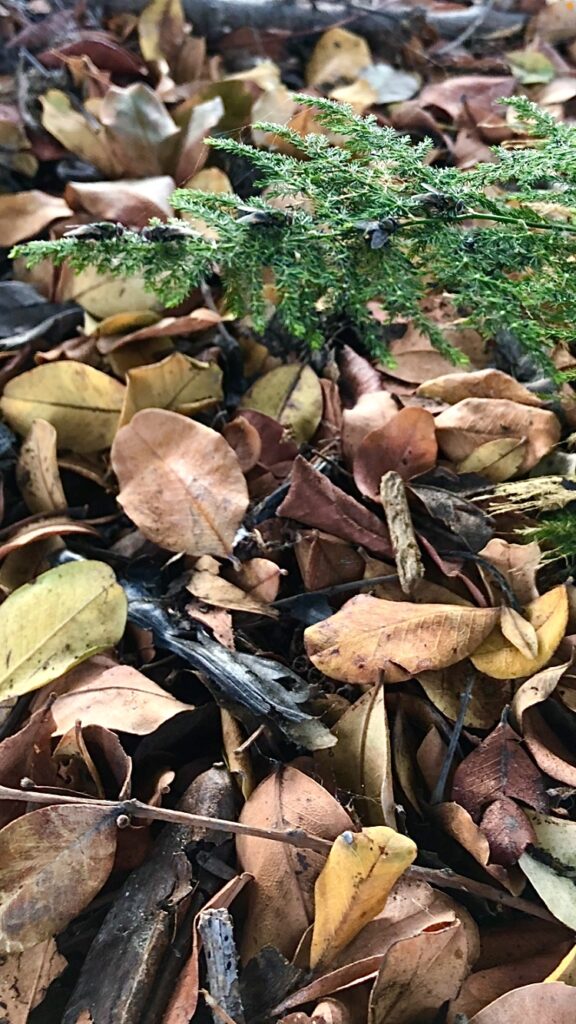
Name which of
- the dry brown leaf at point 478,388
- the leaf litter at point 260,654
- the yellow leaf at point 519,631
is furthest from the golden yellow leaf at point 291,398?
the yellow leaf at point 519,631

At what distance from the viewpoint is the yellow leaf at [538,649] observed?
2.69ft

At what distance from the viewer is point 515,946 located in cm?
72

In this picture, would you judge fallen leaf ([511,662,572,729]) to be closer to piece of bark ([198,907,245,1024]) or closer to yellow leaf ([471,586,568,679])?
yellow leaf ([471,586,568,679])

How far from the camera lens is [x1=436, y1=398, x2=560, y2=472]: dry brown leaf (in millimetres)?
996

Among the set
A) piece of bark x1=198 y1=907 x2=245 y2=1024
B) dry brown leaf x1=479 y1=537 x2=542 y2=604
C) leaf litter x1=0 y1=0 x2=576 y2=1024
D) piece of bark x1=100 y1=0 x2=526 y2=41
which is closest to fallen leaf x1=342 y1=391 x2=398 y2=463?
leaf litter x1=0 y1=0 x2=576 y2=1024

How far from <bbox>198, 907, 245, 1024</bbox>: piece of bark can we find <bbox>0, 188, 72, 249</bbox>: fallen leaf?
101 cm

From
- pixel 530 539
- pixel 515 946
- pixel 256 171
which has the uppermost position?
pixel 256 171

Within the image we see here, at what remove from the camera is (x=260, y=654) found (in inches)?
34.3

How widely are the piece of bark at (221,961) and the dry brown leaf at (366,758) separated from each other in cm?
16

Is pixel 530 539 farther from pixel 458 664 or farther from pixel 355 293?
pixel 355 293

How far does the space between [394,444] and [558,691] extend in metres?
0.33

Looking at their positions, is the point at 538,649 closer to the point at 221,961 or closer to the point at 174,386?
the point at 221,961

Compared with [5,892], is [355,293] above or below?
above

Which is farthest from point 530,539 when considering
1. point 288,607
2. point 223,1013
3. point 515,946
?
point 223,1013
